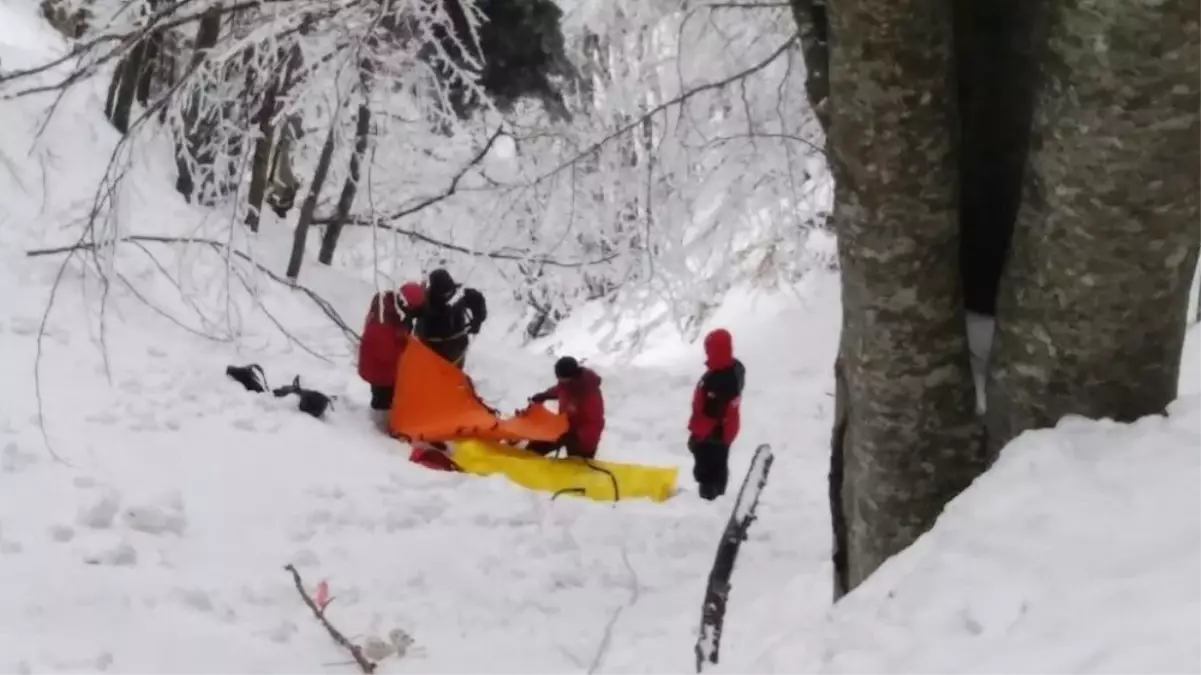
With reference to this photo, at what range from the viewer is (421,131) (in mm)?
11453

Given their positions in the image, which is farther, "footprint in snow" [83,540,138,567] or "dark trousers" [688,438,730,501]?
"dark trousers" [688,438,730,501]

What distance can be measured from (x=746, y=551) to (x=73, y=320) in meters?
4.61

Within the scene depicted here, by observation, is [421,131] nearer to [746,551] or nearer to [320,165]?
[320,165]

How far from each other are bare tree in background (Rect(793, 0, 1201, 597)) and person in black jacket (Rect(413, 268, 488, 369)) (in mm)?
4882

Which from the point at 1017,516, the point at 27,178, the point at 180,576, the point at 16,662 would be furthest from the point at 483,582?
the point at 27,178

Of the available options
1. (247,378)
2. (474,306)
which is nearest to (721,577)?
(247,378)

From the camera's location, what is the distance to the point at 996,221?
7.70ft

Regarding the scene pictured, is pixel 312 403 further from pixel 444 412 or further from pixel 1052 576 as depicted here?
pixel 1052 576

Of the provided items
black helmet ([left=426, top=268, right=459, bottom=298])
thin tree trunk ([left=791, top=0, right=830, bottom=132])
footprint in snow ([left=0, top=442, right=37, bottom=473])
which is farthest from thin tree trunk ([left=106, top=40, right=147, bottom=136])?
thin tree trunk ([left=791, top=0, right=830, bottom=132])

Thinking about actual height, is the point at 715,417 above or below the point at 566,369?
below

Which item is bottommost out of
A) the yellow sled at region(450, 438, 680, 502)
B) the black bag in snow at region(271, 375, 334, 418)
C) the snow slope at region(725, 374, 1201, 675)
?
the yellow sled at region(450, 438, 680, 502)

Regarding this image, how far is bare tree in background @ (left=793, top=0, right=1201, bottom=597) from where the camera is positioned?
1851mm

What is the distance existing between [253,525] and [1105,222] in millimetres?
4044

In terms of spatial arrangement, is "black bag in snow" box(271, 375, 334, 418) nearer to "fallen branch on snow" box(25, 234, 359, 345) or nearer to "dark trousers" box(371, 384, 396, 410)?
"dark trousers" box(371, 384, 396, 410)
